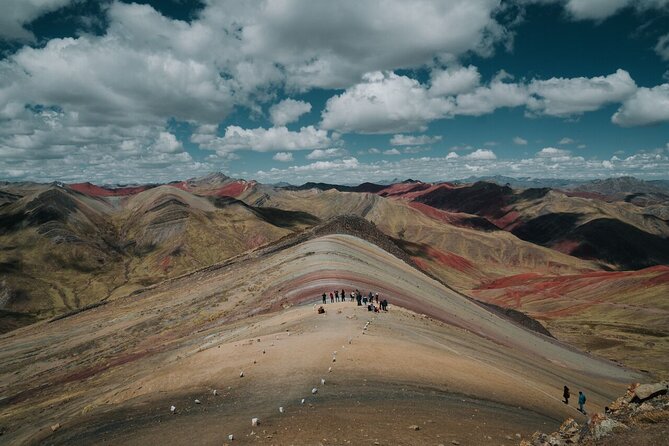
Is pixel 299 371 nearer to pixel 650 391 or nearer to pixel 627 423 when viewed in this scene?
pixel 627 423

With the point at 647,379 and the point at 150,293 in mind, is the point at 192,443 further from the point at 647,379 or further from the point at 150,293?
the point at 150,293

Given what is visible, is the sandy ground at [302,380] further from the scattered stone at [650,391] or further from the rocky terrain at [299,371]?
the scattered stone at [650,391]

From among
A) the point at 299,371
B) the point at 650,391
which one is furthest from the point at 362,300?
the point at 650,391

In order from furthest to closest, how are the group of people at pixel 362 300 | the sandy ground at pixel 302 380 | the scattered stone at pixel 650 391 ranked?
1. the group of people at pixel 362 300
2. the sandy ground at pixel 302 380
3. the scattered stone at pixel 650 391

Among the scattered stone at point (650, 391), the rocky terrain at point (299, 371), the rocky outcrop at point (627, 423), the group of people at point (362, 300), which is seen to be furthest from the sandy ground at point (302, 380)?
the scattered stone at point (650, 391)

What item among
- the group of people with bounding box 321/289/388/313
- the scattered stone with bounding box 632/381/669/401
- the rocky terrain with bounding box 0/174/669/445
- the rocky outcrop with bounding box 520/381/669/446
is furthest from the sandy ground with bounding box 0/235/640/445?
the scattered stone with bounding box 632/381/669/401

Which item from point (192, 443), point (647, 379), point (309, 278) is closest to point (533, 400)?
point (192, 443)

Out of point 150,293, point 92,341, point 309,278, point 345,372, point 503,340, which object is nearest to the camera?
point 345,372
